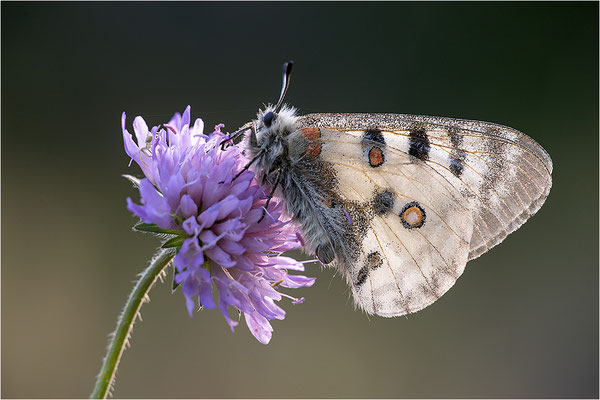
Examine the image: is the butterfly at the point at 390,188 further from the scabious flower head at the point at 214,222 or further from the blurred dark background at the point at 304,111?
the blurred dark background at the point at 304,111

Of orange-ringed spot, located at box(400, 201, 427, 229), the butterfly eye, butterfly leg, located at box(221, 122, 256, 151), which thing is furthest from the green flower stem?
orange-ringed spot, located at box(400, 201, 427, 229)

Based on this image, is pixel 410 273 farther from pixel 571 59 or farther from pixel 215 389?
pixel 571 59

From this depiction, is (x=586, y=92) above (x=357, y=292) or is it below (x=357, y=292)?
above

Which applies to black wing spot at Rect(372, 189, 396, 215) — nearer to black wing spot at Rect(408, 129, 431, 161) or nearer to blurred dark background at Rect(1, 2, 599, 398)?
black wing spot at Rect(408, 129, 431, 161)

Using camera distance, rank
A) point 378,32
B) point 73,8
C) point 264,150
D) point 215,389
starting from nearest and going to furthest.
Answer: point 264,150 < point 215,389 < point 73,8 < point 378,32

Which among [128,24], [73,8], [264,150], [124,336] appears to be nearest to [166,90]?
[128,24]

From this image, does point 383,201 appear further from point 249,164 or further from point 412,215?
point 249,164

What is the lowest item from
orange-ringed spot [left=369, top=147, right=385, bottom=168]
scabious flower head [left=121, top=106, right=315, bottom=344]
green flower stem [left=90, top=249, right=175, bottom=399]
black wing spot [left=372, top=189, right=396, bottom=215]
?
green flower stem [left=90, top=249, right=175, bottom=399]
